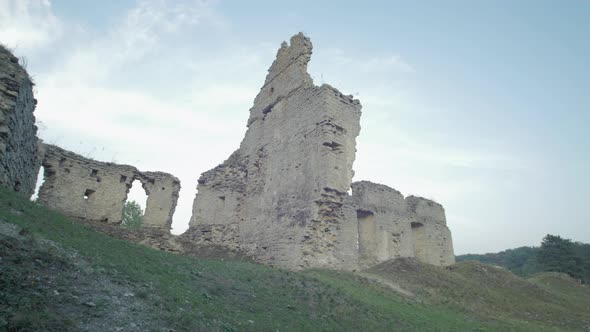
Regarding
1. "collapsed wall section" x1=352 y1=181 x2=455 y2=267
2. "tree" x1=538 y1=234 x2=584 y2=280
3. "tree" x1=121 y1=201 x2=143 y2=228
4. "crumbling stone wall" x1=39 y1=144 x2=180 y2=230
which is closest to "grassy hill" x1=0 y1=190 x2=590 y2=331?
"collapsed wall section" x1=352 y1=181 x2=455 y2=267

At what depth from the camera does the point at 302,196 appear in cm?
1391

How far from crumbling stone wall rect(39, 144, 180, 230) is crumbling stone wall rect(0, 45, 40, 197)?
186 inches

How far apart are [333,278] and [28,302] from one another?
862 centimetres

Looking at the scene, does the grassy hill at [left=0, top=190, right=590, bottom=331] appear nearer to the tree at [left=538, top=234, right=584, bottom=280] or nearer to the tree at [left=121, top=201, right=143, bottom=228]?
the tree at [left=121, top=201, right=143, bottom=228]

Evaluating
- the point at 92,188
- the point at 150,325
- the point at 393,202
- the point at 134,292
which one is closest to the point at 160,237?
the point at 92,188

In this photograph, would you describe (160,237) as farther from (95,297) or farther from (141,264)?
(95,297)

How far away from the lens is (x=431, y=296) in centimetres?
1197

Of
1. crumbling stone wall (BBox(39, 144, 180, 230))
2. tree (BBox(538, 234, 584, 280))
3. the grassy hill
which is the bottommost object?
the grassy hill

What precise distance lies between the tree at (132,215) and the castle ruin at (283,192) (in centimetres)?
1688

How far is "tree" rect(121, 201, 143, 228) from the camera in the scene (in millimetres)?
32969

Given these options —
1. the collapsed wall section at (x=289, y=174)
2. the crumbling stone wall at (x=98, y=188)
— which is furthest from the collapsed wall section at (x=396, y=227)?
the crumbling stone wall at (x=98, y=188)

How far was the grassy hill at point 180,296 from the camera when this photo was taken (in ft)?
13.7

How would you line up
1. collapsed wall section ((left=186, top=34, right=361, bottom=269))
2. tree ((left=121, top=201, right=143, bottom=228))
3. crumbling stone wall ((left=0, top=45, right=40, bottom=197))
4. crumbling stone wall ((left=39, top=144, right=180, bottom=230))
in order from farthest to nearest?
tree ((left=121, top=201, right=143, bottom=228)) < crumbling stone wall ((left=39, top=144, right=180, bottom=230)) < collapsed wall section ((left=186, top=34, right=361, bottom=269)) < crumbling stone wall ((left=0, top=45, right=40, bottom=197))

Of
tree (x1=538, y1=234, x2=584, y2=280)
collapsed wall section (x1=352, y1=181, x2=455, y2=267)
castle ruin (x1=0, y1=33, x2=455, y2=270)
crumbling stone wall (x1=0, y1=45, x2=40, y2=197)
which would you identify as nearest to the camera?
crumbling stone wall (x1=0, y1=45, x2=40, y2=197)
